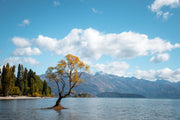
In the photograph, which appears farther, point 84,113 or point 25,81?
point 25,81

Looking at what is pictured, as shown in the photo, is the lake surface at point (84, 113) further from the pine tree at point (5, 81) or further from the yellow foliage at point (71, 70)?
the pine tree at point (5, 81)

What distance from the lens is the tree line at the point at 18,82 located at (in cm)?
13738

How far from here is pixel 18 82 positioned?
16588 centimetres

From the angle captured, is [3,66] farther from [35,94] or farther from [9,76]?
[35,94]

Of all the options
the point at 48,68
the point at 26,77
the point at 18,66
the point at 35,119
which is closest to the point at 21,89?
the point at 26,77

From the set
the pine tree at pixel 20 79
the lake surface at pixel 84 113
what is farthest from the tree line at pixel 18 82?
the lake surface at pixel 84 113

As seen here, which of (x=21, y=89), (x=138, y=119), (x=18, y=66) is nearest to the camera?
(x=138, y=119)

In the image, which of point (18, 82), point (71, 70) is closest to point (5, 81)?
point (18, 82)

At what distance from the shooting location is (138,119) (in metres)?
42.7

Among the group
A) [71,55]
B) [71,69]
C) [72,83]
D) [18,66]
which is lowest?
[72,83]

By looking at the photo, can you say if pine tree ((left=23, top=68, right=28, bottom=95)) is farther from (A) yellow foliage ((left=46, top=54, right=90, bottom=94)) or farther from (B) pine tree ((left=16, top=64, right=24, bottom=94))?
(A) yellow foliage ((left=46, top=54, right=90, bottom=94))

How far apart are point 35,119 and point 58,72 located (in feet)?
88.6

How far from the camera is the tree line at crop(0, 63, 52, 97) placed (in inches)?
5408

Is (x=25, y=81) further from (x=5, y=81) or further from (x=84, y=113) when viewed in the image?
(x=84, y=113)
